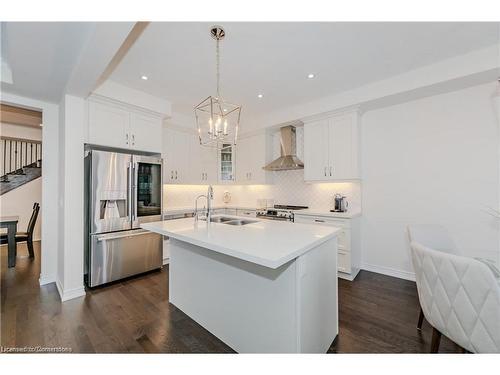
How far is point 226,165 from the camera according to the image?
16.6 feet

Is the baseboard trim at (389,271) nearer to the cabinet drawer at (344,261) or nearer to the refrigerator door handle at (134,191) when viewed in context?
the cabinet drawer at (344,261)

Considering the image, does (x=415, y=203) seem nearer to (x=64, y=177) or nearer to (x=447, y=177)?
(x=447, y=177)

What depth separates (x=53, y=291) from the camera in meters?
2.76

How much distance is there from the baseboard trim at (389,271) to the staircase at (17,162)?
25.1 feet

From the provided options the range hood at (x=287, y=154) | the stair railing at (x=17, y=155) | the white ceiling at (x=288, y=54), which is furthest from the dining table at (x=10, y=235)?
the range hood at (x=287, y=154)

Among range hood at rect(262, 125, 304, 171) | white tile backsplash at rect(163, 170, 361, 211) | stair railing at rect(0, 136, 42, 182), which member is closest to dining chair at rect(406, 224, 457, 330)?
white tile backsplash at rect(163, 170, 361, 211)

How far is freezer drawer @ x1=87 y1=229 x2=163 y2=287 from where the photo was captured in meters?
2.81

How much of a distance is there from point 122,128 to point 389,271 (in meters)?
4.41

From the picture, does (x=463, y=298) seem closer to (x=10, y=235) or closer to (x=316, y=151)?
(x=316, y=151)

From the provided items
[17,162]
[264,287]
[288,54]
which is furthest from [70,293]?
[17,162]

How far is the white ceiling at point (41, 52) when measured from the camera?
1700 millimetres

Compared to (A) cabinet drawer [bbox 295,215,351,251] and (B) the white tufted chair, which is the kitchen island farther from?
(A) cabinet drawer [bbox 295,215,351,251]
